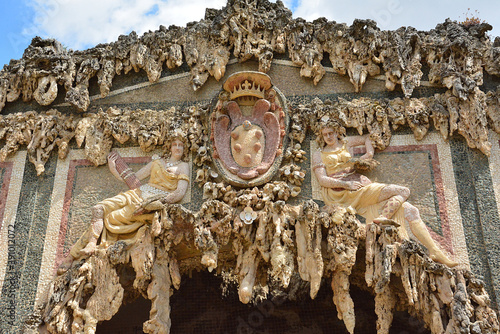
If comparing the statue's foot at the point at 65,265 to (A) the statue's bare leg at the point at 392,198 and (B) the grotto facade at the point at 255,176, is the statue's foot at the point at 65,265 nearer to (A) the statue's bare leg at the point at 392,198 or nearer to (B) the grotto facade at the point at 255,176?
(B) the grotto facade at the point at 255,176

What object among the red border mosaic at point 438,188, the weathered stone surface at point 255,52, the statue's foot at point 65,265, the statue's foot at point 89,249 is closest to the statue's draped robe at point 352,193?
the red border mosaic at point 438,188

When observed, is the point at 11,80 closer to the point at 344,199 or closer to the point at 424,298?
the point at 344,199

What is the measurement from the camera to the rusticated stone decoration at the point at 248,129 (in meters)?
8.12

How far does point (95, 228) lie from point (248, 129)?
237cm

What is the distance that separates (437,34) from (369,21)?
0.96 m

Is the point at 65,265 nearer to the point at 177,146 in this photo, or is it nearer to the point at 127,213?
the point at 127,213

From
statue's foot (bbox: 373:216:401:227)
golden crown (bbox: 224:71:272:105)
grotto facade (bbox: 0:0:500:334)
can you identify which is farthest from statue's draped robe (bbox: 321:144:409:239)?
golden crown (bbox: 224:71:272:105)

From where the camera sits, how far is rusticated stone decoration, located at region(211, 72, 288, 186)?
320 inches

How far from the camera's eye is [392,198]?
768 cm

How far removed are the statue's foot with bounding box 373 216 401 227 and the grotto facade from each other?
0.03 m

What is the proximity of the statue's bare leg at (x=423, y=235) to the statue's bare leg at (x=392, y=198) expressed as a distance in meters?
0.10

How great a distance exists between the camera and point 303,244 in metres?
7.42

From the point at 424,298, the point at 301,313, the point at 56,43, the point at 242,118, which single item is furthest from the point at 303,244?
the point at 56,43

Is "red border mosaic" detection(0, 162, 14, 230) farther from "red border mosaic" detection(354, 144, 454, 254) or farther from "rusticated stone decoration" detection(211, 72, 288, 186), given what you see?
"red border mosaic" detection(354, 144, 454, 254)
